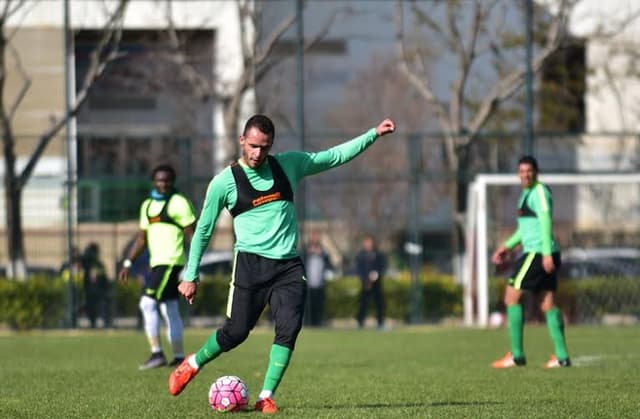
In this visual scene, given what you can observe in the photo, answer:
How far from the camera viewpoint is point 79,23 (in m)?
25.7

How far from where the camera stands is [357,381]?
39.1 feet

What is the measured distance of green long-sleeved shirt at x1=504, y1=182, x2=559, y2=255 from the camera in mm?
12844

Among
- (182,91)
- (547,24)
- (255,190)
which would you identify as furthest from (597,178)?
(255,190)

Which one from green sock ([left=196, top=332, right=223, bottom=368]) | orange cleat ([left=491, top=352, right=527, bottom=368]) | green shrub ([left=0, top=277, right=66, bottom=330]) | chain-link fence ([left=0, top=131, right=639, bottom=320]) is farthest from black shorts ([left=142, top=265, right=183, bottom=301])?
green shrub ([left=0, top=277, right=66, bottom=330])

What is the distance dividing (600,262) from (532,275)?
13199 millimetres

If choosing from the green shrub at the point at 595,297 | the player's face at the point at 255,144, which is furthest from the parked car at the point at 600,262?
the player's face at the point at 255,144

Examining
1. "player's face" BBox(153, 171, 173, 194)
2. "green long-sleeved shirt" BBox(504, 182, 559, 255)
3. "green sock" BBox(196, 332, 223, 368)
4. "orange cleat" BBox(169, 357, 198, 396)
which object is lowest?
"orange cleat" BBox(169, 357, 198, 396)

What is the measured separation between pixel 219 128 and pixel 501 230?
39.0 ft

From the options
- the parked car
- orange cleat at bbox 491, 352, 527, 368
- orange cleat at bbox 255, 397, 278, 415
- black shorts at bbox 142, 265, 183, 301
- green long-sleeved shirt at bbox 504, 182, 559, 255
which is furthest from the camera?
the parked car

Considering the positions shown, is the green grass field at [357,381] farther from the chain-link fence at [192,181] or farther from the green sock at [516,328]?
the chain-link fence at [192,181]

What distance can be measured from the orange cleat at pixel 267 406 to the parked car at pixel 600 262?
16.9 metres

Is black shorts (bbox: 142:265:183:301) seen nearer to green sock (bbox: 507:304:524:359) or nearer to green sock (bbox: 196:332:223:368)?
green sock (bbox: 507:304:524:359)

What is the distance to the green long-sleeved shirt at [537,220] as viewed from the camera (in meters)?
12.8

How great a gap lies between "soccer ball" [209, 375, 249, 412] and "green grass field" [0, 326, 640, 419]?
105 millimetres
